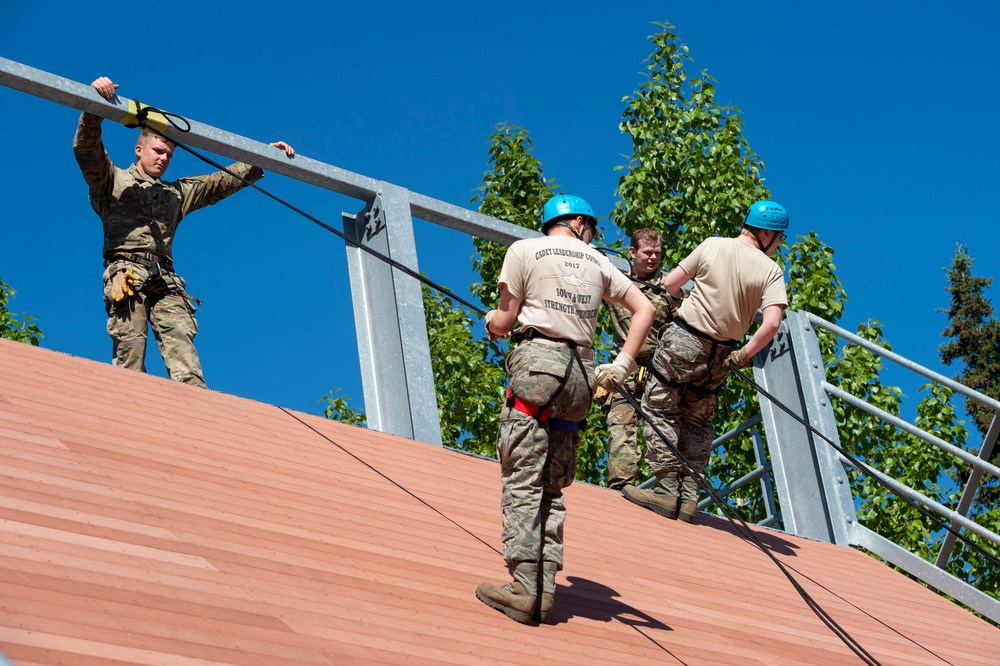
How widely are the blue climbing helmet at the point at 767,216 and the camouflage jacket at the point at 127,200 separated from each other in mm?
3538

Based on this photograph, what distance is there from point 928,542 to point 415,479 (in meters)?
12.5

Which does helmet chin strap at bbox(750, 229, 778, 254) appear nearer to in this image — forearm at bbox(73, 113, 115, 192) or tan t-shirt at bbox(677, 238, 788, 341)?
tan t-shirt at bbox(677, 238, 788, 341)

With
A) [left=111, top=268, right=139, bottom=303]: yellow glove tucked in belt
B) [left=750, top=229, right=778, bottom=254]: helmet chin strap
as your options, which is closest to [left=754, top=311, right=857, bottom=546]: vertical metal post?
[left=750, top=229, right=778, bottom=254]: helmet chin strap

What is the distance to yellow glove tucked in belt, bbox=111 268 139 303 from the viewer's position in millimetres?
7426

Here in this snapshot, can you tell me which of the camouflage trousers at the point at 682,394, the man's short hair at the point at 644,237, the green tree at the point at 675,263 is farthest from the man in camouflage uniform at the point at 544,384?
the green tree at the point at 675,263

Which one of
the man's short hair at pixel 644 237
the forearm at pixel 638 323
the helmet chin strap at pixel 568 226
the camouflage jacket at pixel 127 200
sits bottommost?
the forearm at pixel 638 323

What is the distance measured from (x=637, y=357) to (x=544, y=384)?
390cm

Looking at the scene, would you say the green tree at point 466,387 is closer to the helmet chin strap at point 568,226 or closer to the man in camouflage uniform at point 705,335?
the man in camouflage uniform at point 705,335

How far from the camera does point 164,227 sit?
7.77 metres

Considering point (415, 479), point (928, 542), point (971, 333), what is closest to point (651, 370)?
point (415, 479)

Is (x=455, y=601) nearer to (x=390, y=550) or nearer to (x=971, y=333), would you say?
(x=390, y=550)

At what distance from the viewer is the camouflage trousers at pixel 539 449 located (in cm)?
534

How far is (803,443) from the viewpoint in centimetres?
964

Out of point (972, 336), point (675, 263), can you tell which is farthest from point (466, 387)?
point (972, 336)
